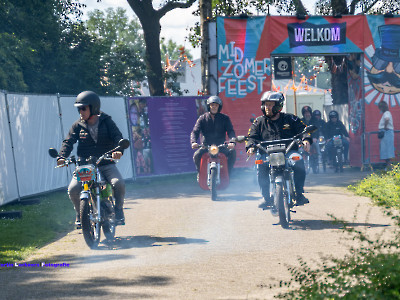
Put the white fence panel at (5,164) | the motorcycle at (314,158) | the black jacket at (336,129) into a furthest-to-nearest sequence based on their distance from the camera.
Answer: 1. the black jacket at (336,129)
2. the motorcycle at (314,158)
3. the white fence panel at (5,164)

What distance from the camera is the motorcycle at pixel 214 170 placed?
1332 centimetres

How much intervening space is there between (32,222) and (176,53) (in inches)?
4370

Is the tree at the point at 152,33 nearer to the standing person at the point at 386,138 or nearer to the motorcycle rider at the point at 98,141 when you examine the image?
the standing person at the point at 386,138

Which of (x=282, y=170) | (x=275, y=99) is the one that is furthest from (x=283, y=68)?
(x=282, y=170)

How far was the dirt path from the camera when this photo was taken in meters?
5.88

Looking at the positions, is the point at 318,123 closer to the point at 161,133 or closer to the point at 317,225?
the point at 161,133

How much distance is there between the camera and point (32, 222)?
1101cm

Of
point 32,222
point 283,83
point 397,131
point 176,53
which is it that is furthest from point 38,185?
point 176,53

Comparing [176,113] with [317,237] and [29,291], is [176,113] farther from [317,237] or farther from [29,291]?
[29,291]

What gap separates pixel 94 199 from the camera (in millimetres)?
8297

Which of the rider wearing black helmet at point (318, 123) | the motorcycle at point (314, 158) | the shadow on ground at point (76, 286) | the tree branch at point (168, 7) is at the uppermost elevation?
the tree branch at point (168, 7)

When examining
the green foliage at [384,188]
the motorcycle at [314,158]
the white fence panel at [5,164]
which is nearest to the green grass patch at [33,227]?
the white fence panel at [5,164]

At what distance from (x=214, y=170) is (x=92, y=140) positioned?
507cm

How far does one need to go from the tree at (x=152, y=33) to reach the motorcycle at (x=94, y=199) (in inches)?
708
